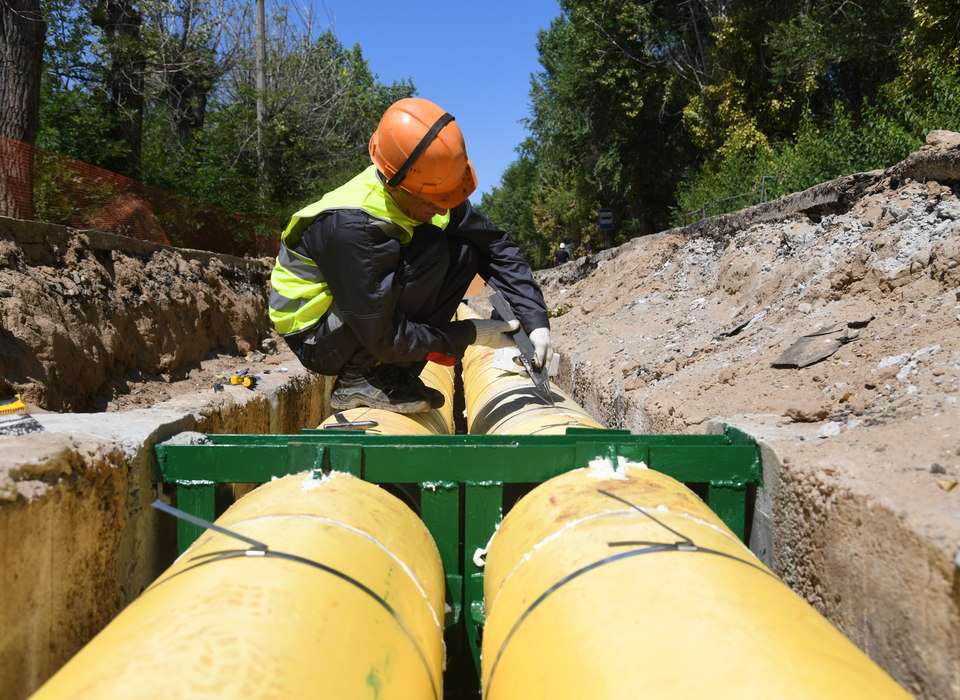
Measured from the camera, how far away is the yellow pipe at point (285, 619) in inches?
40.9

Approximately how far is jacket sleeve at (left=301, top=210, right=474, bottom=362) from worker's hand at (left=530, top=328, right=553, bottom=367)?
566 millimetres

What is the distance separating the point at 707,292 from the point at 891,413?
3892mm

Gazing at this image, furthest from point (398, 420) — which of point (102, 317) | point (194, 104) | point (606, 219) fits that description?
point (606, 219)

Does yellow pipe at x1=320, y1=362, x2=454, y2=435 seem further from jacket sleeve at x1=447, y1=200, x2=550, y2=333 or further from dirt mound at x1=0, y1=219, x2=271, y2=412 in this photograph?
dirt mound at x1=0, y1=219, x2=271, y2=412

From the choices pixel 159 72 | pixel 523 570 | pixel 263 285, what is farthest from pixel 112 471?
pixel 159 72

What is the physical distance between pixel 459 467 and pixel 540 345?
1.30 m

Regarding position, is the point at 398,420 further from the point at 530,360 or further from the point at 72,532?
the point at 72,532

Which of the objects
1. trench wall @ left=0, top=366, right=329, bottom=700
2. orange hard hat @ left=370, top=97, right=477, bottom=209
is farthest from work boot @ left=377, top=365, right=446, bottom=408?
trench wall @ left=0, top=366, right=329, bottom=700

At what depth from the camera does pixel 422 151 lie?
279 centimetres

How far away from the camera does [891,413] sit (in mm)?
2174

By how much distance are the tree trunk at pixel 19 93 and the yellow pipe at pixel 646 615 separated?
237 inches

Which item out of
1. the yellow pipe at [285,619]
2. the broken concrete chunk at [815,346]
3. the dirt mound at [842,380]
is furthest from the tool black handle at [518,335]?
the yellow pipe at [285,619]

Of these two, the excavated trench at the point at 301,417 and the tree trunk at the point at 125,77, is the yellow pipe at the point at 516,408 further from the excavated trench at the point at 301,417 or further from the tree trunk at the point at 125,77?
the tree trunk at the point at 125,77

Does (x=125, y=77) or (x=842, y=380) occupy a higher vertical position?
(x=125, y=77)
